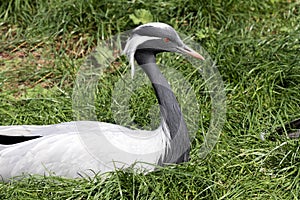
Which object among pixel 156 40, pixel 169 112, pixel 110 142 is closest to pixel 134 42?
pixel 156 40

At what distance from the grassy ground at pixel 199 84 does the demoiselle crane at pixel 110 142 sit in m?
0.09

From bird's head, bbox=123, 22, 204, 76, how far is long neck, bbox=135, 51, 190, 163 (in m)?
0.05

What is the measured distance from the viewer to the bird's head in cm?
328

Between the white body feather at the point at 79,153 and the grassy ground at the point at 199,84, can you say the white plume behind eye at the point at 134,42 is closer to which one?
the white body feather at the point at 79,153

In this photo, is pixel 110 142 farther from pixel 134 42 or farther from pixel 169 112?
pixel 134 42

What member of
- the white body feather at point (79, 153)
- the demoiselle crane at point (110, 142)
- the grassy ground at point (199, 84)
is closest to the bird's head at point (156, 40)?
the demoiselle crane at point (110, 142)

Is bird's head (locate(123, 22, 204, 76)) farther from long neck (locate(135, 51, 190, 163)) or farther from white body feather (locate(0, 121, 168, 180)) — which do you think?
white body feather (locate(0, 121, 168, 180))

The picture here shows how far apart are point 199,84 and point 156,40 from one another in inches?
34.2

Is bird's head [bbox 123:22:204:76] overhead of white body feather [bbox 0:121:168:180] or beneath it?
overhead

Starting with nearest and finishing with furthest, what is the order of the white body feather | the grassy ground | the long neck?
the grassy ground → the white body feather → the long neck

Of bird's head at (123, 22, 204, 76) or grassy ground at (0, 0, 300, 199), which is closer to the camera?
grassy ground at (0, 0, 300, 199)

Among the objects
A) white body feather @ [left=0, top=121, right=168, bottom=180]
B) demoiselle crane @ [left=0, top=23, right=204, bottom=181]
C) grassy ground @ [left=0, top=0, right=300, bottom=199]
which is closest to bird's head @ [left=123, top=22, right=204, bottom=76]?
demoiselle crane @ [left=0, top=23, right=204, bottom=181]

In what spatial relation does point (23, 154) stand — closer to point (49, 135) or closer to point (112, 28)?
point (49, 135)

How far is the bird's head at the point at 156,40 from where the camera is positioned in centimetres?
328
